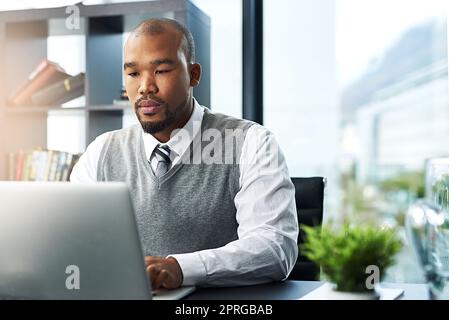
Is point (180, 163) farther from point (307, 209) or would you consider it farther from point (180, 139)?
point (307, 209)

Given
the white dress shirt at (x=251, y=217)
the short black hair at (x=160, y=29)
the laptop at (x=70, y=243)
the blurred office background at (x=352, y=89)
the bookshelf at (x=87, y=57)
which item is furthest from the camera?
the blurred office background at (x=352, y=89)

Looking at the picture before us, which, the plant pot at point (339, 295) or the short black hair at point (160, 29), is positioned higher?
the short black hair at point (160, 29)

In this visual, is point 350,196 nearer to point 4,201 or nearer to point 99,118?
point 99,118

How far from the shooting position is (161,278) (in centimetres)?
112

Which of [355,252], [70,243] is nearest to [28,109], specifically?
[70,243]

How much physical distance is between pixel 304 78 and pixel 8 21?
122 cm

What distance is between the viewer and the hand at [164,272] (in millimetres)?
1110

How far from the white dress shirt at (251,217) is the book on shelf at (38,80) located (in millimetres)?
1012

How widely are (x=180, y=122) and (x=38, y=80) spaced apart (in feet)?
3.92

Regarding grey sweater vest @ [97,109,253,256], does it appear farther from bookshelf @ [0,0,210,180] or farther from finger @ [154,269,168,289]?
bookshelf @ [0,0,210,180]

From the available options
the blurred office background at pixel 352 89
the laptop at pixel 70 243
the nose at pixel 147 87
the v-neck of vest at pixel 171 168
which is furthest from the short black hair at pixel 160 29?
the blurred office background at pixel 352 89

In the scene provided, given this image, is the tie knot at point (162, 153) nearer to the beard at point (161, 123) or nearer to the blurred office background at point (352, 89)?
the beard at point (161, 123)

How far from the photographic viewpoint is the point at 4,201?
3.20ft

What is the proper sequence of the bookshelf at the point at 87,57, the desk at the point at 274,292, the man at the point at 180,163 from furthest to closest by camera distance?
the bookshelf at the point at 87,57 → the man at the point at 180,163 → the desk at the point at 274,292
